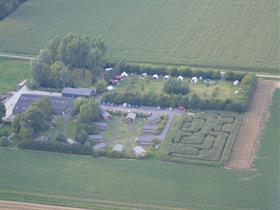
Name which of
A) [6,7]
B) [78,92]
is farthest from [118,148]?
[6,7]

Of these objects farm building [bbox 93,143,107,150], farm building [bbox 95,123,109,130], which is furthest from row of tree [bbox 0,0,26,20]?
farm building [bbox 93,143,107,150]

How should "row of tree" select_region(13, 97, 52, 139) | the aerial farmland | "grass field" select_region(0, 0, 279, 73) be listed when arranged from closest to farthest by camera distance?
the aerial farmland < "row of tree" select_region(13, 97, 52, 139) < "grass field" select_region(0, 0, 279, 73)

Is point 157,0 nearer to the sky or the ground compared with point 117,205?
nearer to the sky

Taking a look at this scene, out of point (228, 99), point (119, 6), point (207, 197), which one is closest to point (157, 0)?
point (119, 6)

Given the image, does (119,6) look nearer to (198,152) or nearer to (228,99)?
(228,99)

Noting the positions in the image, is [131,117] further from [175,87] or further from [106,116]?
[175,87]

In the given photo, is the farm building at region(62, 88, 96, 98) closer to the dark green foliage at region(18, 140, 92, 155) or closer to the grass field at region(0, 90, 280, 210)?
the dark green foliage at region(18, 140, 92, 155)
